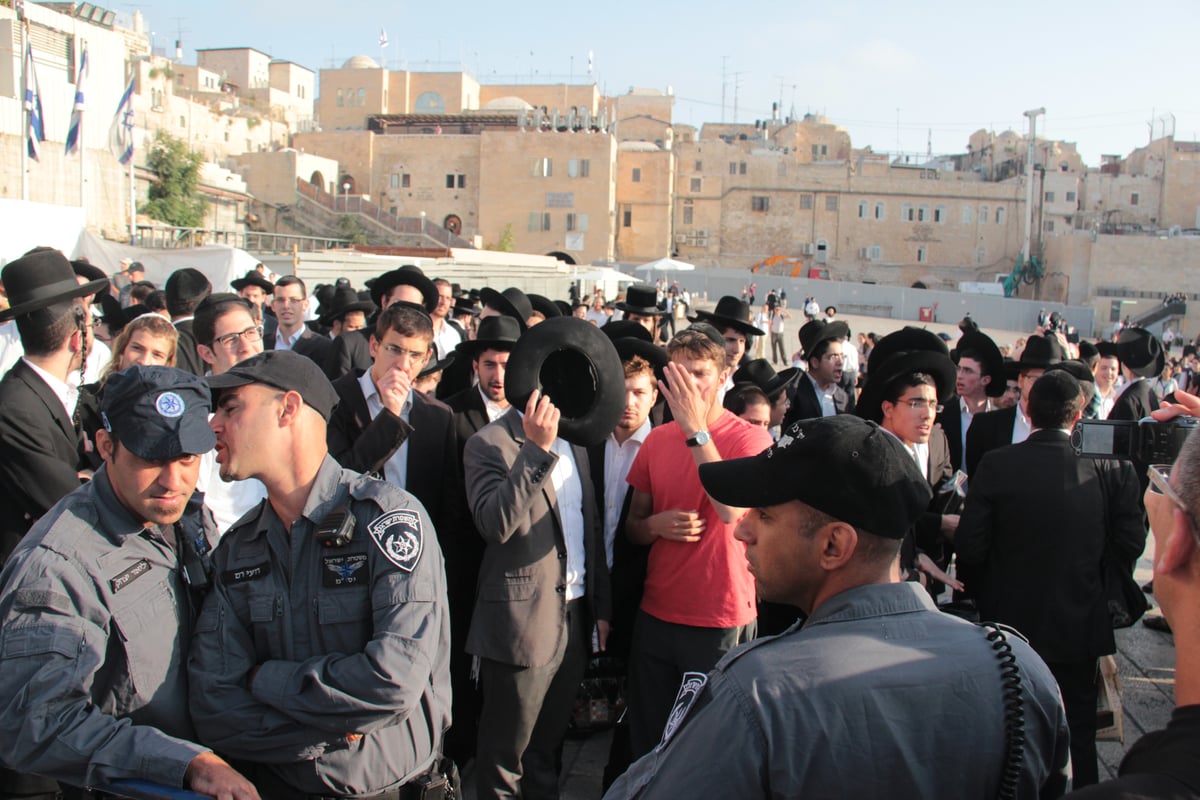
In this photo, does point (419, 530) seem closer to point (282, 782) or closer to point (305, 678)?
point (305, 678)

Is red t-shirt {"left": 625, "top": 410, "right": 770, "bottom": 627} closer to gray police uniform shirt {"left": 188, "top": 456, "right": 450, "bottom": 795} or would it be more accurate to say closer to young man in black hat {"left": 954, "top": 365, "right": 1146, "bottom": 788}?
young man in black hat {"left": 954, "top": 365, "right": 1146, "bottom": 788}

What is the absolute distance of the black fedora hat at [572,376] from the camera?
352 cm

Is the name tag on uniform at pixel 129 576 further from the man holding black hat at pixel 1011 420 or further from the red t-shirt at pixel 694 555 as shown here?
the man holding black hat at pixel 1011 420

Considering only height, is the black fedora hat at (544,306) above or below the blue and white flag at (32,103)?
below

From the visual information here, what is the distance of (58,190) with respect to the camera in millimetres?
28484

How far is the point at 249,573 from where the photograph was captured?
242cm

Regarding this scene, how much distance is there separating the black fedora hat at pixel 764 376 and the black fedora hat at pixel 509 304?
1.73 m

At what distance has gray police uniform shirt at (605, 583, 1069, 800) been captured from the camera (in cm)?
154

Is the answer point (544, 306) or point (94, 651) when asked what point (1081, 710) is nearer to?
point (94, 651)

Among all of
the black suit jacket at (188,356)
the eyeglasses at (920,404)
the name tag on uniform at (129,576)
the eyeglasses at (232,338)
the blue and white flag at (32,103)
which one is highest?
the blue and white flag at (32,103)

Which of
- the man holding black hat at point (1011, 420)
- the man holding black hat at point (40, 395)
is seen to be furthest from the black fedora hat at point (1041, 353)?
the man holding black hat at point (40, 395)

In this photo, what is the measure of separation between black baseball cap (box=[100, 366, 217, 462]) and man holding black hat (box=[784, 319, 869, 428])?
189 inches

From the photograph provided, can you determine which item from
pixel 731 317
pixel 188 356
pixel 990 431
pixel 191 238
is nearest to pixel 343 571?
pixel 188 356

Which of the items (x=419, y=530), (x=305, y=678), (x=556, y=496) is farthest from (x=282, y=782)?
(x=556, y=496)
